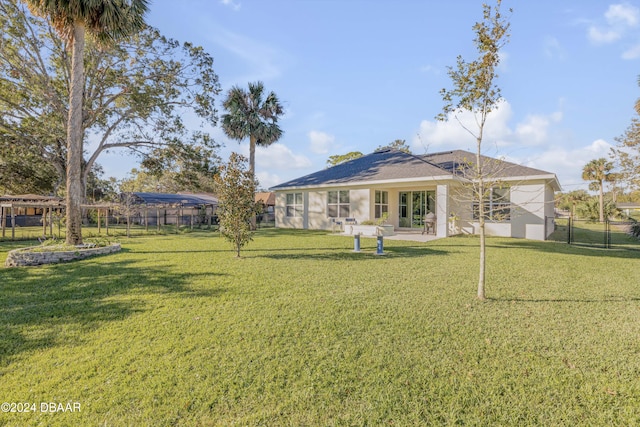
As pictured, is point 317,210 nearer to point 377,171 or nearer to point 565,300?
point 377,171

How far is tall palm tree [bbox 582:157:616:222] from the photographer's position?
1420 inches

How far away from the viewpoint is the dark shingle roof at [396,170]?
14820 millimetres

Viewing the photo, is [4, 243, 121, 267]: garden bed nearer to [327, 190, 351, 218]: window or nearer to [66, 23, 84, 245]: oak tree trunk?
[66, 23, 84, 245]: oak tree trunk

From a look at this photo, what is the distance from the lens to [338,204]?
18828mm

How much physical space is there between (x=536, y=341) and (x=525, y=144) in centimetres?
401

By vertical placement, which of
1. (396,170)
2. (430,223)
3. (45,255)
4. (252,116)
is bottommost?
(45,255)

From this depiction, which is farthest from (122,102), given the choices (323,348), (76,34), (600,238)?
(600,238)

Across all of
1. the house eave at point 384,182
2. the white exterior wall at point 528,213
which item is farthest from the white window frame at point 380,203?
the white exterior wall at point 528,213

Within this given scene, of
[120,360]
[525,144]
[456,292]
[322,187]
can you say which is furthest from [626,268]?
[322,187]

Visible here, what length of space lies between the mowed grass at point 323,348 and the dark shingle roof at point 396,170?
335 inches

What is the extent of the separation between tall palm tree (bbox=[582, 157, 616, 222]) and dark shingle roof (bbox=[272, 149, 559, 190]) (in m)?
30.0

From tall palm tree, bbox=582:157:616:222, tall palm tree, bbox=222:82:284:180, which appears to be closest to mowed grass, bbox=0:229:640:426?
tall palm tree, bbox=222:82:284:180

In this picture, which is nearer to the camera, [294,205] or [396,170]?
[396,170]

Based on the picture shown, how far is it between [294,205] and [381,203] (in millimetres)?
6578
